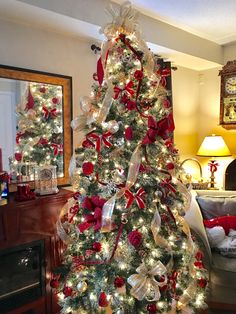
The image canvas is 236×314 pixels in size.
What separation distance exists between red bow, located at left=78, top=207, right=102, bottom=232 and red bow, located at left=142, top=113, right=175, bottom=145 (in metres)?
0.50

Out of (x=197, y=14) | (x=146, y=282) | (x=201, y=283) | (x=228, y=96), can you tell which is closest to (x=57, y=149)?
(x=146, y=282)

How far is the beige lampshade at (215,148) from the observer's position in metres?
3.48

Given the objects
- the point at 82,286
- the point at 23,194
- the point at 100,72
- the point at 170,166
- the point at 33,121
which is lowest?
the point at 82,286

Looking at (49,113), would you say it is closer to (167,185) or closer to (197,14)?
(167,185)

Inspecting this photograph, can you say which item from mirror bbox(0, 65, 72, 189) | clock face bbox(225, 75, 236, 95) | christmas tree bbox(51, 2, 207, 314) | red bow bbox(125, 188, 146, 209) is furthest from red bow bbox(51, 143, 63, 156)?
clock face bbox(225, 75, 236, 95)

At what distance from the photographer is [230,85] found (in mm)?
3699

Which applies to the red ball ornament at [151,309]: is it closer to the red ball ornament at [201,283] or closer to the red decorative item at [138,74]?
the red ball ornament at [201,283]

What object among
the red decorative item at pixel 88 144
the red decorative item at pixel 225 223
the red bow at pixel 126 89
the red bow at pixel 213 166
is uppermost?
the red bow at pixel 126 89

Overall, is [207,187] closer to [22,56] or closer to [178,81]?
[178,81]

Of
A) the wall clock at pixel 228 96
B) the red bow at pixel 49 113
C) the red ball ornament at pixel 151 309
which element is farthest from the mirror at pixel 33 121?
the wall clock at pixel 228 96

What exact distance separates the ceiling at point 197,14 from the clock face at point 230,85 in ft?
1.91

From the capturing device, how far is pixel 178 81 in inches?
149

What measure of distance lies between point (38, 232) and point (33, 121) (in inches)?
36.4

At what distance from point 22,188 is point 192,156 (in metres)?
2.77
